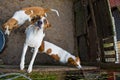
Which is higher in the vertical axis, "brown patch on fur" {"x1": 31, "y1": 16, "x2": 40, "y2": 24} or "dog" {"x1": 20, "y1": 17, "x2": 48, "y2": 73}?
"brown patch on fur" {"x1": 31, "y1": 16, "x2": 40, "y2": 24}

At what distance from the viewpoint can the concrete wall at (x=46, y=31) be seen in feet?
16.7

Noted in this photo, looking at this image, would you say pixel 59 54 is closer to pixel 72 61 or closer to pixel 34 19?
pixel 72 61

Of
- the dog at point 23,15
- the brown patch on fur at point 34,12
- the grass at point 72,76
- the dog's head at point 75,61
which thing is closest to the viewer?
the dog at point 23,15

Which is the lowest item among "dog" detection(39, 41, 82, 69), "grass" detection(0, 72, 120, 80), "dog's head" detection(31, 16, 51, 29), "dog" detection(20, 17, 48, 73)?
"grass" detection(0, 72, 120, 80)

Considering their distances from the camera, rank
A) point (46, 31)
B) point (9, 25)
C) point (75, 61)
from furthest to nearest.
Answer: point (46, 31)
point (75, 61)
point (9, 25)

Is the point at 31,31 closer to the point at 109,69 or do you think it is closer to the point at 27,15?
the point at 27,15

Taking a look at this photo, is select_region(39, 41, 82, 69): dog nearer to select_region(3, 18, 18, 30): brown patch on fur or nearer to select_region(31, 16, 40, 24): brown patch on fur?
select_region(31, 16, 40, 24): brown patch on fur

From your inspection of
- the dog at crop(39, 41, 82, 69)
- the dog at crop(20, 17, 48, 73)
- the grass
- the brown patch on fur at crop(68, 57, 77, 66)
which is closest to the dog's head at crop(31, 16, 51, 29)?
the dog at crop(20, 17, 48, 73)

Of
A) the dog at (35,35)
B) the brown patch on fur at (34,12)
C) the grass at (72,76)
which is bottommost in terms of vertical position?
the grass at (72,76)

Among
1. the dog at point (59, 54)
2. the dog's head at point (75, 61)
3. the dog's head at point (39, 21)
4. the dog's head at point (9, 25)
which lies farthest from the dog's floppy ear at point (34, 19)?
the dog's head at point (75, 61)

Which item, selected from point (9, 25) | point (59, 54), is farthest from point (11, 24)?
point (59, 54)

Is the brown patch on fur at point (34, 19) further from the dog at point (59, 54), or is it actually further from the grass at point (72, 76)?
the grass at point (72, 76)

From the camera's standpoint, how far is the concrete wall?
5086mm

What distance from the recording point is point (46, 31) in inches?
213
